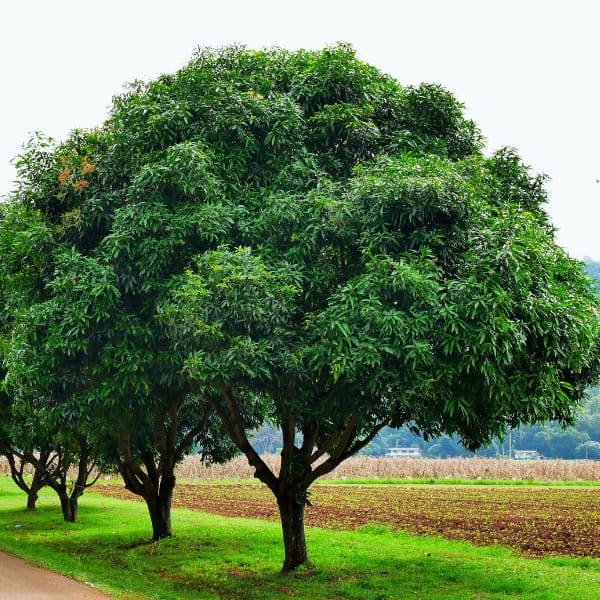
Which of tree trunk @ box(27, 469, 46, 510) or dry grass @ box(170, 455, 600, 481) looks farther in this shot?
dry grass @ box(170, 455, 600, 481)

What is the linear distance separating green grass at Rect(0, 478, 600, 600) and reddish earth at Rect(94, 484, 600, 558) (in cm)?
168

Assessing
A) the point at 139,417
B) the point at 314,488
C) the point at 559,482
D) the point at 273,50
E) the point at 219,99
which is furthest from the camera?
the point at 559,482

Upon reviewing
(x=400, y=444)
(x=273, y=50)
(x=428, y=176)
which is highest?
(x=273, y=50)

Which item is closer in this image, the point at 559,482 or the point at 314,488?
the point at 314,488

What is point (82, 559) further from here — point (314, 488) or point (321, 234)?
point (314, 488)

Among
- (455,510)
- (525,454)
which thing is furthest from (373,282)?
(525,454)

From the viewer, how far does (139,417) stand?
1692cm

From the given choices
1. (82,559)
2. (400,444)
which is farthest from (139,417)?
(400,444)

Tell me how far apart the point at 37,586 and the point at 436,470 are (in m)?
38.7

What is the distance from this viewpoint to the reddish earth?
2044 cm

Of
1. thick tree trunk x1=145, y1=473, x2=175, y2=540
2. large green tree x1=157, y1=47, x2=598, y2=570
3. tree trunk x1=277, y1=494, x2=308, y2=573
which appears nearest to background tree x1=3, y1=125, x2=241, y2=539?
large green tree x1=157, y1=47, x2=598, y2=570

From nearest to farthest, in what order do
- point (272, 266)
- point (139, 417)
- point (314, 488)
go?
point (272, 266) → point (139, 417) → point (314, 488)

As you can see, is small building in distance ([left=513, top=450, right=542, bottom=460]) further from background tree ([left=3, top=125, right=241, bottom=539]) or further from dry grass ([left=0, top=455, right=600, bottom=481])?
background tree ([left=3, top=125, right=241, bottom=539])

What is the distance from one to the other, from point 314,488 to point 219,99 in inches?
1174
